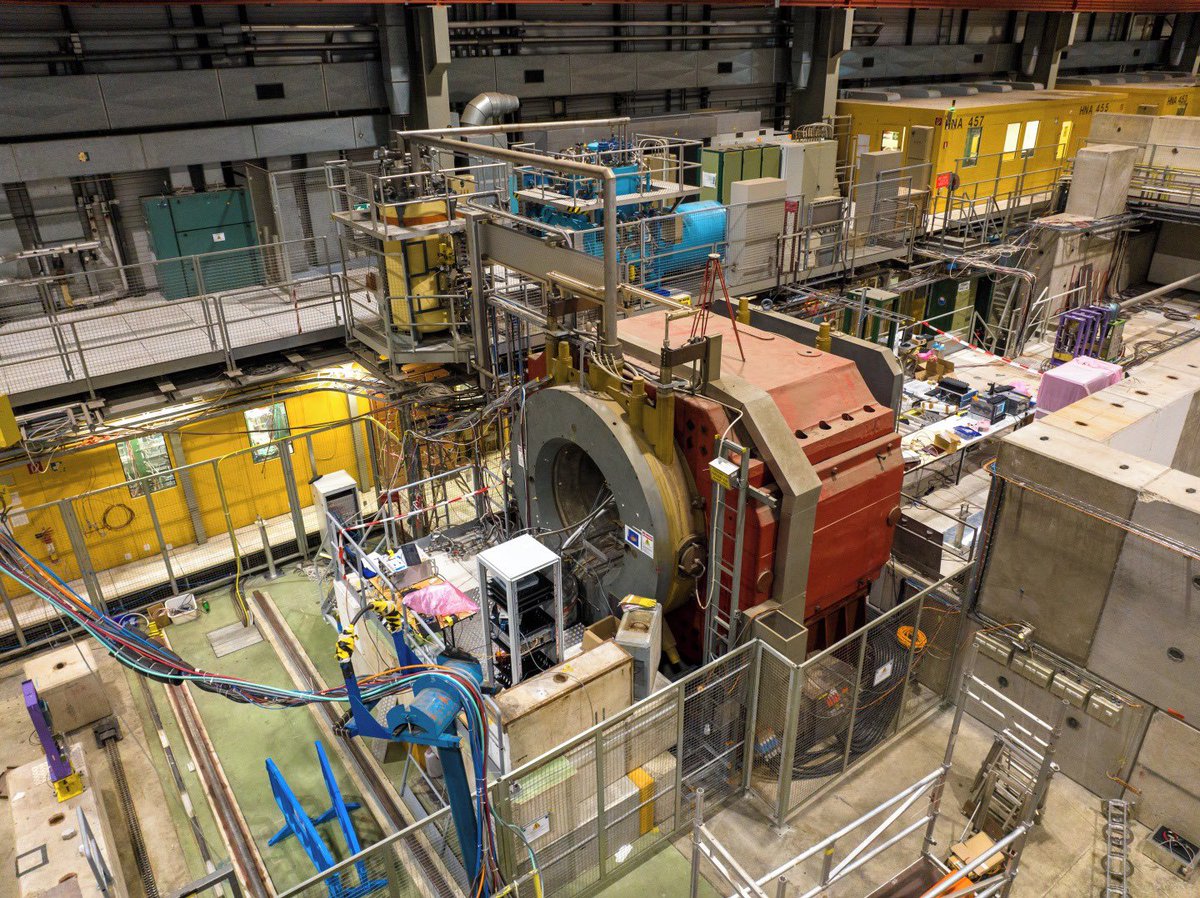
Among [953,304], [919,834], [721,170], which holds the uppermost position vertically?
[721,170]

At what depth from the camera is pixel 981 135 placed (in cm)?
1600

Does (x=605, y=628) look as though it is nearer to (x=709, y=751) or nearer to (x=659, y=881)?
(x=709, y=751)

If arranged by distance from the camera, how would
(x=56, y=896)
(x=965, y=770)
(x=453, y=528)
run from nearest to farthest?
(x=56, y=896) → (x=965, y=770) → (x=453, y=528)

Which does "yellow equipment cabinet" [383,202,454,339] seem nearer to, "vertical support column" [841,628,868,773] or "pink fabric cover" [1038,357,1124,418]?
"vertical support column" [841,628,868,773]

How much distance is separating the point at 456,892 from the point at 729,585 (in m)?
2.95

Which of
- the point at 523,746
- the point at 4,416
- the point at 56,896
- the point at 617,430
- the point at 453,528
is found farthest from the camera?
the point at 453,528

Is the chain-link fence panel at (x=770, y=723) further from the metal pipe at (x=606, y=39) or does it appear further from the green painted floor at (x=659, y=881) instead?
the metal pipe at (x=606, y=39)

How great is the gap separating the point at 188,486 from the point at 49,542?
1.64m

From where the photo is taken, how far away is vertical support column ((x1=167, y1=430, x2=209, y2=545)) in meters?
10.6

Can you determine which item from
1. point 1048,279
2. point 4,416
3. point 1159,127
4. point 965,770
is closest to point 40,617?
point 4,416

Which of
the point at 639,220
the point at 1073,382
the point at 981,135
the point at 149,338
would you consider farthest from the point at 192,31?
the point at 981,135

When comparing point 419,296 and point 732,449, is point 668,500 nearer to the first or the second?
point 732,449

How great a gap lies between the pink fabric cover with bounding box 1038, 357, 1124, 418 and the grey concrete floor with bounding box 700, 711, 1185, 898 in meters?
4.21

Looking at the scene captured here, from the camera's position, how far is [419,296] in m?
9.34
